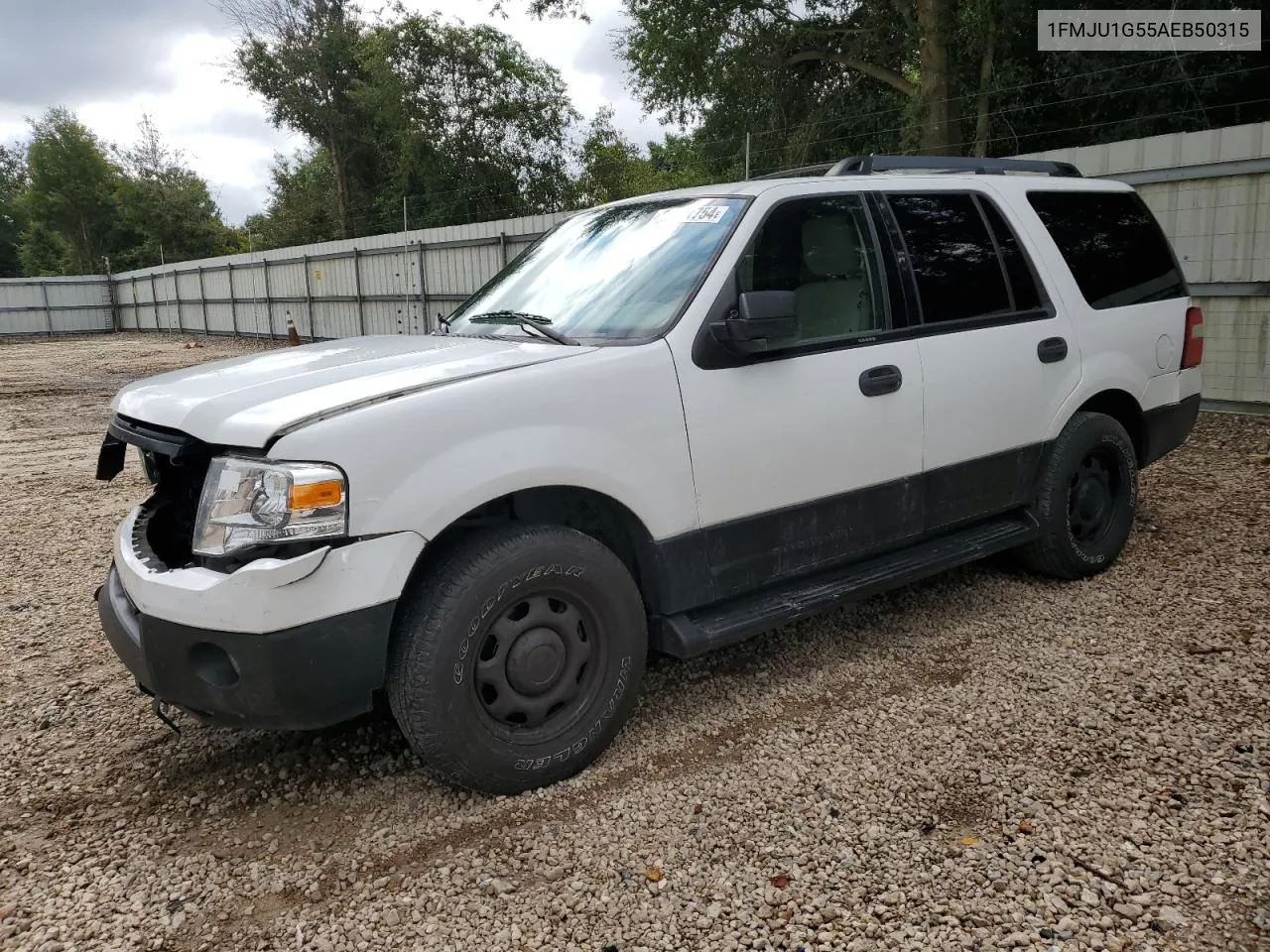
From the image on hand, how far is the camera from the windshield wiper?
3.35 meters

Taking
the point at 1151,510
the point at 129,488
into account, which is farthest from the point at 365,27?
the point at 1151,510

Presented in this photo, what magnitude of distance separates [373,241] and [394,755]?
19.9 m

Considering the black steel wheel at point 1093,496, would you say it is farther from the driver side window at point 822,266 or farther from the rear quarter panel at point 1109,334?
the driver side window at point 822,266

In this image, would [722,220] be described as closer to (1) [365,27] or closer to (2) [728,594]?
(2) [728,594]

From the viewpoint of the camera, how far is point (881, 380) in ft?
12.0

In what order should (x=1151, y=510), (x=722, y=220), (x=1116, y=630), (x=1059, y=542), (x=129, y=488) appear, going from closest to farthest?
1. (x=722, y=220)
2. (x=1116, y=630)
3. (x=1059, y=542)
4. (x=1151, y=510)
5. (x=129, y=488)

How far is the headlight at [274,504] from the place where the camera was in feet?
8.23

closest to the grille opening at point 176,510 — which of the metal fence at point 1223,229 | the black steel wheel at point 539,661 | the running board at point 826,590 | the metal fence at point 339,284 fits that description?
the black steel wheel at point 539,661

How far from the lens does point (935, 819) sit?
2.79 meters

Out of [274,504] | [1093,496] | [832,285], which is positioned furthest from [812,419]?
[1093,496]

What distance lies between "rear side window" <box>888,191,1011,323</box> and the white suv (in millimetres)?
16

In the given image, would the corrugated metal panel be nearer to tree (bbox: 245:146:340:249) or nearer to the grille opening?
tree (bbox: 245:146:340:249)

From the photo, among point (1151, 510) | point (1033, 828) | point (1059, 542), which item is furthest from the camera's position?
point (1151, 510)

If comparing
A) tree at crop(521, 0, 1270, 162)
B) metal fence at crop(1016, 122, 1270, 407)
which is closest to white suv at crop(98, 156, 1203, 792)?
metal fence at crop(1016, 122, 1270, 407)
